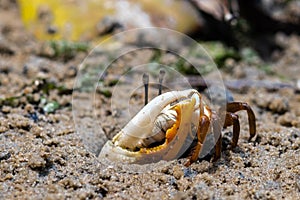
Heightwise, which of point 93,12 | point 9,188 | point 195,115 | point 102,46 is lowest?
point 9,188

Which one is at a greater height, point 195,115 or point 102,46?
point 102,46

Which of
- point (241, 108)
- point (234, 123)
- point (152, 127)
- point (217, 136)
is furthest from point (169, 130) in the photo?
point (241, 108)

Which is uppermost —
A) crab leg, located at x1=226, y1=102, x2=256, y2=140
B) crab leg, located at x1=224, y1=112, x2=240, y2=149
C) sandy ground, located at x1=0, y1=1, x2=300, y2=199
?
crab leg, located at x1=226, y1=102, x2=256, y2=140

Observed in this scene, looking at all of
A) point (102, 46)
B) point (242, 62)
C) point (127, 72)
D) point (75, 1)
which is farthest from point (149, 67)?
point (75, 1)

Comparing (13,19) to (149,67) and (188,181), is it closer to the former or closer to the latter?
(149,67)

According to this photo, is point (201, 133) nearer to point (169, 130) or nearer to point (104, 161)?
point (169, 130)

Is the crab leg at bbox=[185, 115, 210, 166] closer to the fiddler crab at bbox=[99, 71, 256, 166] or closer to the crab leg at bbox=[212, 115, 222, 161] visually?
the fiddler crab at bbox=[99, 71, 256, 166]

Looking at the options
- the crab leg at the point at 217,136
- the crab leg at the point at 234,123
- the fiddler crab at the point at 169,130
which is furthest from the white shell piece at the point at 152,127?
the crab leg at the point at 234,123

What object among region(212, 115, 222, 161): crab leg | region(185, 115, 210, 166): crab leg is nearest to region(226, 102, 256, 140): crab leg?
Result: region(212, 115, 222, 161): crab leg
